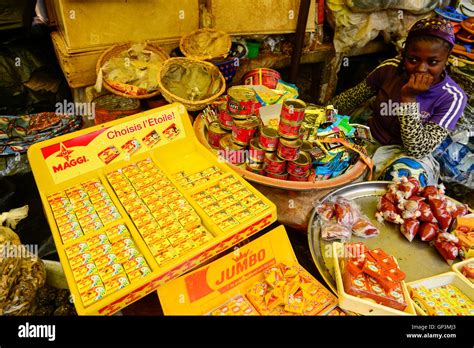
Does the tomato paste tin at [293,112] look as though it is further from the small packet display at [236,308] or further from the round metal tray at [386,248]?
the small packet display at [236,308]

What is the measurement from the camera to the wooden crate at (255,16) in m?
3.88

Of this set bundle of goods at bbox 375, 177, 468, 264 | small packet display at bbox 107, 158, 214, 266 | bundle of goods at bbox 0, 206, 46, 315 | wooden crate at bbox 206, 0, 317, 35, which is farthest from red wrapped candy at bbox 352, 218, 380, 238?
wooden crate at bbox 206, 0, 317, 35

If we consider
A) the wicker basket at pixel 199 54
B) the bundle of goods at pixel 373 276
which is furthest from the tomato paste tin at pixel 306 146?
the wicker basket at pixel 199 54

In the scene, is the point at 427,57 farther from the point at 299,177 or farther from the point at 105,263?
the point at 105,263

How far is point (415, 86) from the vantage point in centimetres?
279

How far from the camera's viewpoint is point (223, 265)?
6.72 ft

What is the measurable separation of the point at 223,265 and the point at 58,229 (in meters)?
0.93

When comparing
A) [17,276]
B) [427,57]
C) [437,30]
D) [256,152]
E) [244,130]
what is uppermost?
[437,30]

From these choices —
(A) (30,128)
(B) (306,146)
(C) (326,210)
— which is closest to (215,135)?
(B) (306,146)

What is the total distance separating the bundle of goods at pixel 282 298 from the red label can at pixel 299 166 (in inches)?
26.6

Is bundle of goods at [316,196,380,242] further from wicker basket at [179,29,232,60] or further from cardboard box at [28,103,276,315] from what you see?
wicker basket at [179,29,232,60]

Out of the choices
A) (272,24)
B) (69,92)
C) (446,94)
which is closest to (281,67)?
(272,24)

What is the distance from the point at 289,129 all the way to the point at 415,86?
1279 millimetres
